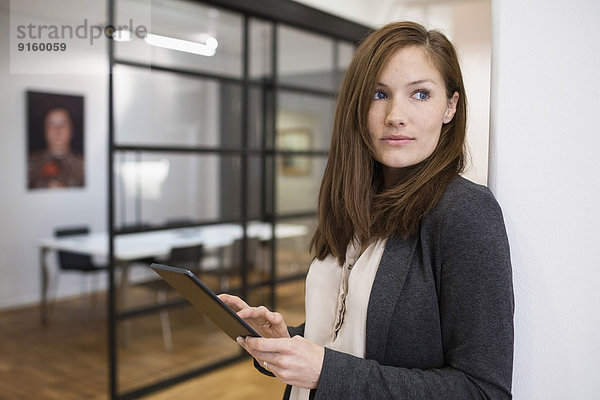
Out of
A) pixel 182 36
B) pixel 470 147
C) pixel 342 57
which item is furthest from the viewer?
pixel 342 57

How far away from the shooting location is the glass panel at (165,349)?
126 inches

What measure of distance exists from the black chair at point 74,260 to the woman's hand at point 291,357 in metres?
4.55

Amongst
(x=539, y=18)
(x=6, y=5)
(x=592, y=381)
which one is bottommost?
(x=592, y=381)

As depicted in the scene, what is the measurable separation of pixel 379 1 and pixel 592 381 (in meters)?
4.21

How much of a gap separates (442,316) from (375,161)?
1.19ft

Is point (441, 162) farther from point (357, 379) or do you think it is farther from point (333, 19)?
point (333, 19)

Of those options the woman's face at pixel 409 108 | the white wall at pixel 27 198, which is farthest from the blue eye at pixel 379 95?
the white wall at pixel 27 198

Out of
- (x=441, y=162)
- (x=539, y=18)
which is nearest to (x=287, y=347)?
(x=441, y=162)

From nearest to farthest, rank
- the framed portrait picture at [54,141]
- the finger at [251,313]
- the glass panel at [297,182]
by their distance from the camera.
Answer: the finger at [251,313] < the glass panel at [297,182] < the framed portrait picture at [54,141]

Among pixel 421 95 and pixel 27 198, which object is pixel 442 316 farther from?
pixel 27 198

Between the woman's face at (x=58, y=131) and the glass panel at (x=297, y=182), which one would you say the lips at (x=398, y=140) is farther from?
the woman's face at (x=58, y=131)

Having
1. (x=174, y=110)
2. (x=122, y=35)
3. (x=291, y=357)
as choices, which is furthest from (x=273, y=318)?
(x=174, y=110)

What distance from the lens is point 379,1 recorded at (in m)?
4.67

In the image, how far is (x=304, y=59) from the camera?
4.19 metres
